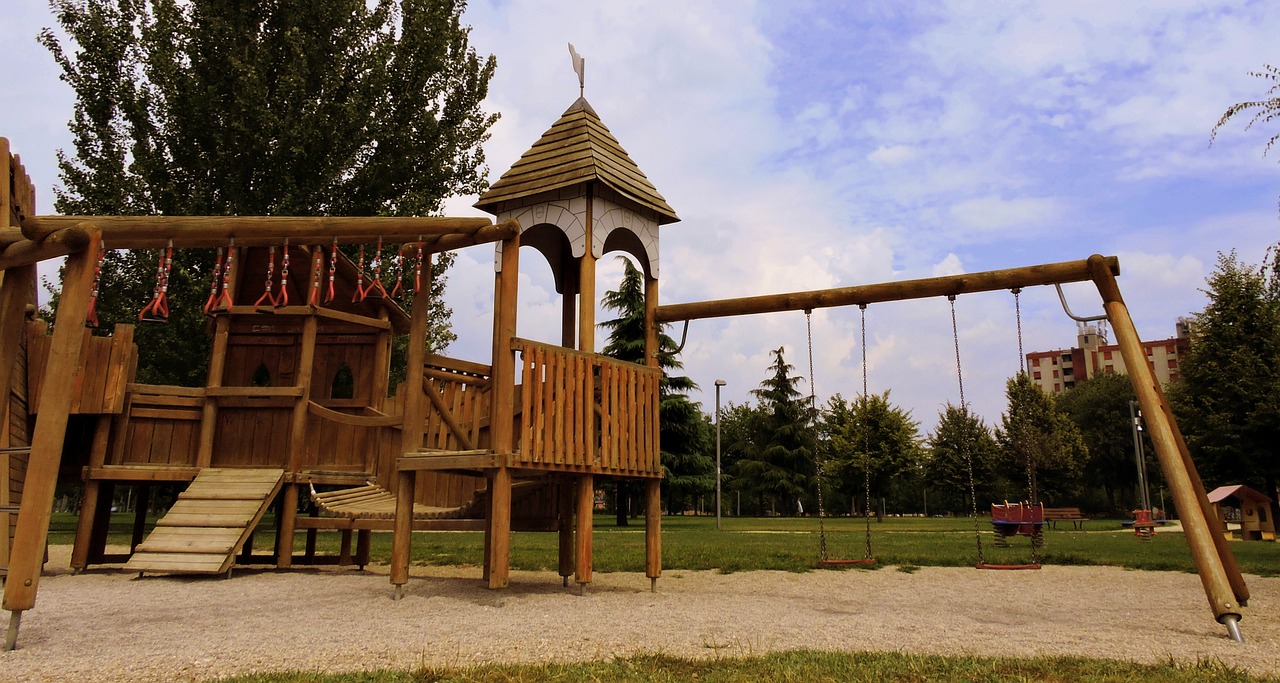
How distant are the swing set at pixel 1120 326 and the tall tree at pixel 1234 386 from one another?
17.9 m

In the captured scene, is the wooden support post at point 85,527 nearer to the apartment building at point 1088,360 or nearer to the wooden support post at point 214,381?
the wooden support post at point 214,381

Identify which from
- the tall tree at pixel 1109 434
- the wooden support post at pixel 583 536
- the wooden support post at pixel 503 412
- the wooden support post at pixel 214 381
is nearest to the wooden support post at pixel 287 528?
the wooden support post at pixel 214 381

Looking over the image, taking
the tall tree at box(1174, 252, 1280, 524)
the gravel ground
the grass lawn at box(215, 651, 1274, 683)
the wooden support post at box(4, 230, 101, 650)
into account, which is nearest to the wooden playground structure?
the wooden support post at box(4, 230, 101, 650)

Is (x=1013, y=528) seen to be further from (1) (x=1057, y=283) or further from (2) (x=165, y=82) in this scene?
(2) (x=165, y=82)

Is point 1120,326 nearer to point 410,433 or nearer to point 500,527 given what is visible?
point 500,527

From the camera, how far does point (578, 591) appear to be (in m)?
8.20

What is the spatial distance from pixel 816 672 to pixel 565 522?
475cm

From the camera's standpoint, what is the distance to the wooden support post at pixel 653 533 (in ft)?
28.0

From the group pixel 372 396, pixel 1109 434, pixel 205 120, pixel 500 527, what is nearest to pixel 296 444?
pixel 372 396

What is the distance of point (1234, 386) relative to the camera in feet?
78.2

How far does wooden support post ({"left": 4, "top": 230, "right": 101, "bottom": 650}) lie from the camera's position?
200 inches

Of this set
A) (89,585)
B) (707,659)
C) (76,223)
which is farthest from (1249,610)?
(89,585)

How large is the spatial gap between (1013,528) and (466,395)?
1154 centimetres

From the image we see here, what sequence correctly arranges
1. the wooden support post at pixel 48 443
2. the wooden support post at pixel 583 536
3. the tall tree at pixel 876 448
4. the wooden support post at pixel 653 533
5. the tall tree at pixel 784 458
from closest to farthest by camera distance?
the wooden support post at pixel 48 443
the wooden support post at pixel 583 536
the wooden support post at pixel 653 533
the tall tree at pixel 876 448
the tall tree at pixel 784 458
